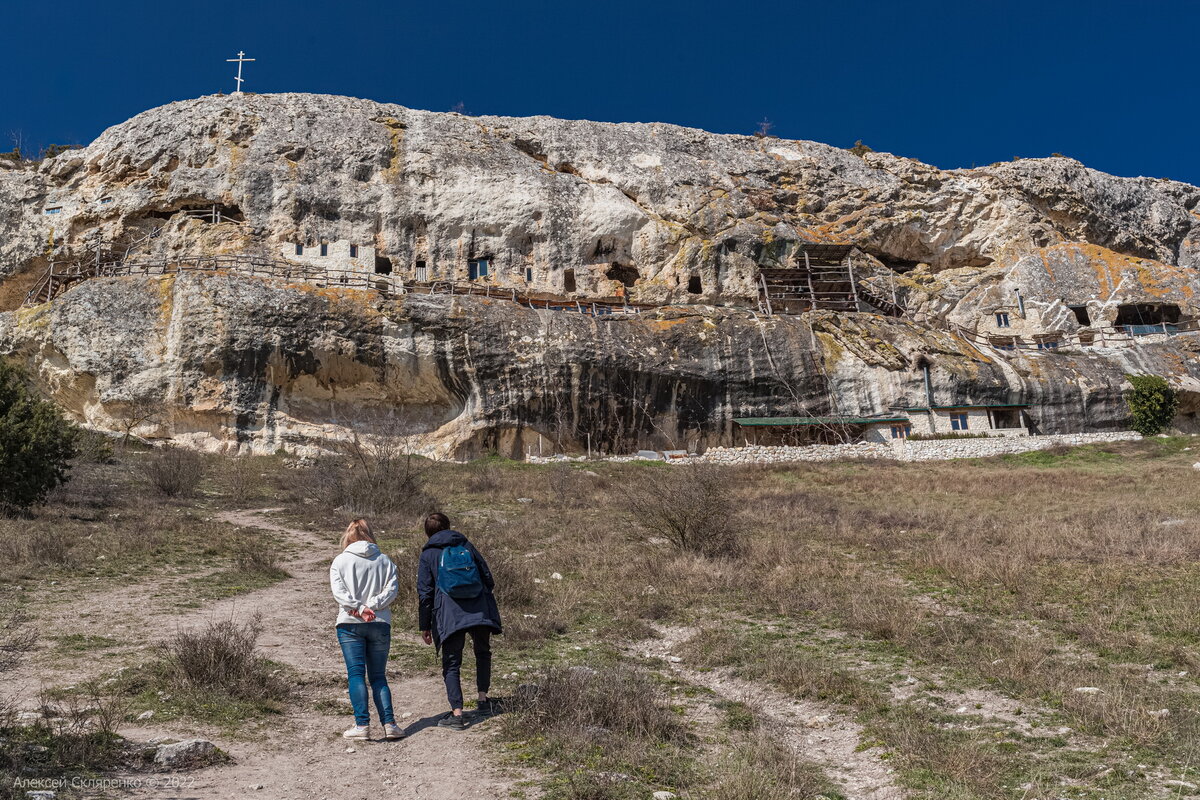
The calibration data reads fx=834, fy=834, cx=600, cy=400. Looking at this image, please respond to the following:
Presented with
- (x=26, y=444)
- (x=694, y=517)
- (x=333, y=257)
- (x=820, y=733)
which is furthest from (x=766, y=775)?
(x=333, y=257)

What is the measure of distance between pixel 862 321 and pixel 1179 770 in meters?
35.4

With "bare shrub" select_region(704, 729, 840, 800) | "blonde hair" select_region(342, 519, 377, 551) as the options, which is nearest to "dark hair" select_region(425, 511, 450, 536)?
"blonde hair" select_region(342, 519, 377, 551)

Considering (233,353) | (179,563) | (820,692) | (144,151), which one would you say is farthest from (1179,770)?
(144,151)

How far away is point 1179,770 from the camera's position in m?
5.20

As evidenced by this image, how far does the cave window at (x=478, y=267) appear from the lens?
4322 centimetres

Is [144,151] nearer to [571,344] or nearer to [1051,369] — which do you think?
[571,344]

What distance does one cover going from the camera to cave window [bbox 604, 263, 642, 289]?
4572 cm

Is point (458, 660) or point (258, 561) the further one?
point (258, 561)

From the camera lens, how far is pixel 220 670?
6828 mm

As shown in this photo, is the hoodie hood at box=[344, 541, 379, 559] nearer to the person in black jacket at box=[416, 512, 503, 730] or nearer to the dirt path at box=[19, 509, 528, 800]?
the person in black jacket at box=[416, 512, 503, 730]

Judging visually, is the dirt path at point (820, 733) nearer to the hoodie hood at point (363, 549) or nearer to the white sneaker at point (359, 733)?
the white sneaker at point (359, 733)

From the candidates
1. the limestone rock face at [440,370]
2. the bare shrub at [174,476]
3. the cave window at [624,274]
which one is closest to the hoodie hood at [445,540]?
the bare shrub at [174,476]

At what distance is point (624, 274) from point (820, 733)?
134ft

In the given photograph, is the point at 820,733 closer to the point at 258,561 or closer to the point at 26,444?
the point at 258,561
